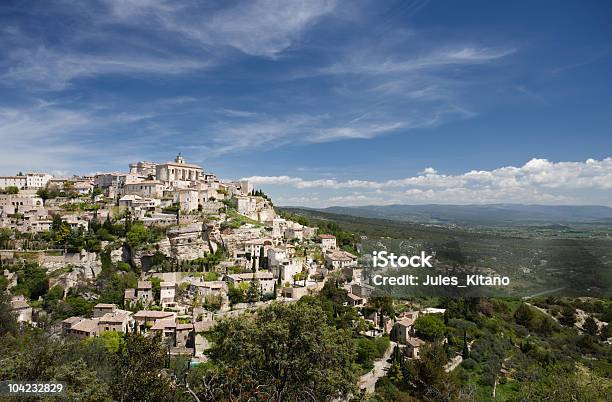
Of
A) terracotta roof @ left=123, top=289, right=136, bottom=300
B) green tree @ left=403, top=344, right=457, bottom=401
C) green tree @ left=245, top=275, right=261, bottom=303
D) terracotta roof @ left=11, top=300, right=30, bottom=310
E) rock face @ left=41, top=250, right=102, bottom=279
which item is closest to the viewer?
green tree @ left=403, top=344, right=457, bottom=401

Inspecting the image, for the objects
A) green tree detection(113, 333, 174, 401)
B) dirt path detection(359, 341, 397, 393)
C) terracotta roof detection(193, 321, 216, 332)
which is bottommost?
dirt path detection(359, 341, 397, 393)

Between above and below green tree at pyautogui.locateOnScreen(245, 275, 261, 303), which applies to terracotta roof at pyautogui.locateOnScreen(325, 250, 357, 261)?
above

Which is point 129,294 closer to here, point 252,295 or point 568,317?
point 252,295

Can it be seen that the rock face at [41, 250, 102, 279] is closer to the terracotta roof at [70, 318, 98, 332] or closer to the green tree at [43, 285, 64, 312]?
the green tree at [43, 285, 64, 312]

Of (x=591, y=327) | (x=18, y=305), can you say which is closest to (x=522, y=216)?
(x=591, y=327)

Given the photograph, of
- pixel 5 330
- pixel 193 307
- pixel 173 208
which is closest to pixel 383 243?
pixel 193 307

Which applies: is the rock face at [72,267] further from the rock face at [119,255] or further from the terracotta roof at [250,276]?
the terracotta roof at [250,276]

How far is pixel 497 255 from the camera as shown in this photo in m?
Result: 9.95

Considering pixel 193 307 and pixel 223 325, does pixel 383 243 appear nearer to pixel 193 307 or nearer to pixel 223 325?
pixel 223 325

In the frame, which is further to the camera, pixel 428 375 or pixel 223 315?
pixel 223 315

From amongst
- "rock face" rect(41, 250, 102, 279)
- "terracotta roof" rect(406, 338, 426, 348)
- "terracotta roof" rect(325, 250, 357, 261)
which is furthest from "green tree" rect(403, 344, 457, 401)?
"rock face" rect(41, 250, 102, 279)

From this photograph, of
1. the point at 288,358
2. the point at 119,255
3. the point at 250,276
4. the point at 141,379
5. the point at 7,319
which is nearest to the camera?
the point at 288,358

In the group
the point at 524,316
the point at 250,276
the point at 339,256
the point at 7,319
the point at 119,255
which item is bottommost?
the point at 524,316

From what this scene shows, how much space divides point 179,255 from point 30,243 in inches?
488
